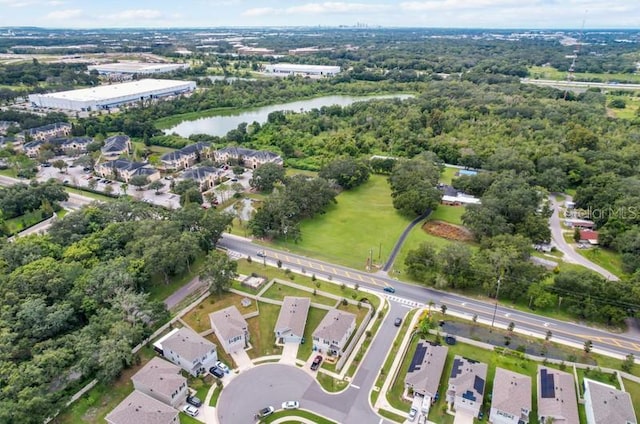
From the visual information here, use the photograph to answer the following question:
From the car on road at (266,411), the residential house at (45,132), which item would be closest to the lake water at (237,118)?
the residential house at (45,132)

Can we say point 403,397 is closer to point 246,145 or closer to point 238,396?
point 238,396

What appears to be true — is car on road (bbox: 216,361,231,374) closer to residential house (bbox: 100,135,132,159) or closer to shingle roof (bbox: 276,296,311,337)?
shingle roof (bbox: 276,296,311,337)

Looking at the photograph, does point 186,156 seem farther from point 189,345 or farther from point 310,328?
point 310,328

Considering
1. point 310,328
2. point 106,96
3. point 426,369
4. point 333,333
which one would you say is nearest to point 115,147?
point 106,96

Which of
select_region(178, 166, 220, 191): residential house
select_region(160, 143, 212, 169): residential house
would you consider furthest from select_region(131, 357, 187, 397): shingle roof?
select_region(160, 143, 212, 169): residential house

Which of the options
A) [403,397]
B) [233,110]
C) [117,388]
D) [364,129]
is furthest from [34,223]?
[233,110]

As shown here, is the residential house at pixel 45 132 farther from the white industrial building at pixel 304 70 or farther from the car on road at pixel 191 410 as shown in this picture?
the white industrial building at pixel 304 70
